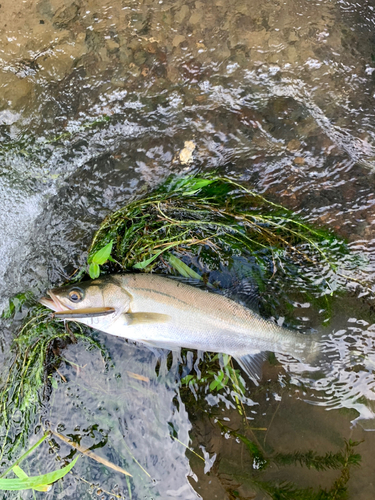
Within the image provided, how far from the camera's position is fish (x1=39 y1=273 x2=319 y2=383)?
314 centimetres

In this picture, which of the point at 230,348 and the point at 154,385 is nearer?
the point at 230,348

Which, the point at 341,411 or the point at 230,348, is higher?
the point at 230,348

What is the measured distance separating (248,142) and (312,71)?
906mm

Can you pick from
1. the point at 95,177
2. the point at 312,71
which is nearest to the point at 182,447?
the point at 95,177

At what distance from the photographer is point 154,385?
3512 mm

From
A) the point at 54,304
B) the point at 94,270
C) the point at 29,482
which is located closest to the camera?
the point at 29,482

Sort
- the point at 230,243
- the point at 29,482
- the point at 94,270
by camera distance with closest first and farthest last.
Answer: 1. the point at 29,482
2. the point at 94,270
3. the point at 230,243

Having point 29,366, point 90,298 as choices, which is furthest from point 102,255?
point 29,366

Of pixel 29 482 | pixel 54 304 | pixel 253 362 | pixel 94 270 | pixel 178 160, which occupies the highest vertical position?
pixel 178 160

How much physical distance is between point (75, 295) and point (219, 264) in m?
1.33

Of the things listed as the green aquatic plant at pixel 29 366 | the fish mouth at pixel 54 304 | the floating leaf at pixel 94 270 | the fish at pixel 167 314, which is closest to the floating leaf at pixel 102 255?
the floating leaf at pixel 94 270

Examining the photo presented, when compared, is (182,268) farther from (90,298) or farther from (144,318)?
(90,298)

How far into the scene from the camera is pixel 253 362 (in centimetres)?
328

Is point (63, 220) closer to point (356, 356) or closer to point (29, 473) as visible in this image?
point (29, 473)
